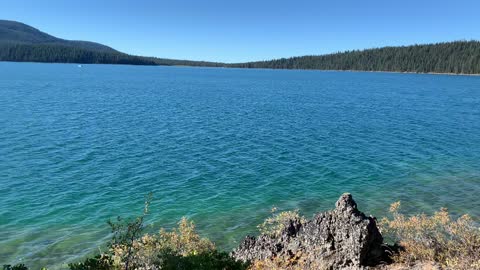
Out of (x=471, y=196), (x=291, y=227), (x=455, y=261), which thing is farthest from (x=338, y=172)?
(x=455, y=261)

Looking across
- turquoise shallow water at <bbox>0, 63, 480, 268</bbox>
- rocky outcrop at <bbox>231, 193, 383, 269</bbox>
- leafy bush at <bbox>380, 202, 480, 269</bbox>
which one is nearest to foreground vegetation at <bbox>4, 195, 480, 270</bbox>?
leafy bush at <bbox>380, 202, 480, 269</bbox>

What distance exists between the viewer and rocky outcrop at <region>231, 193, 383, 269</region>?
1510 centimetres

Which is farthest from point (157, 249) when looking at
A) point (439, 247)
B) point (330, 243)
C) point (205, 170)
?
point (205, 170)

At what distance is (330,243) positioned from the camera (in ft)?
52.4

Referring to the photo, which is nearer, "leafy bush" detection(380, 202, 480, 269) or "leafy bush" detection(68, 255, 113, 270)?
"leafy bush" detection(68, 255, 113, 270)

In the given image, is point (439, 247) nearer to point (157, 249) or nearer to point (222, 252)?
point (222, 252)

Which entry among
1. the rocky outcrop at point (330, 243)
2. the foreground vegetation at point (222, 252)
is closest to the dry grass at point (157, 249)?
the foreground vegetation at point (222, 252)

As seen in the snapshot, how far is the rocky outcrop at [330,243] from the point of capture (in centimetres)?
1510

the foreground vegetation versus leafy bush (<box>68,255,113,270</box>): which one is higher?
leafy bush (<box>68,255,113,270</box>)

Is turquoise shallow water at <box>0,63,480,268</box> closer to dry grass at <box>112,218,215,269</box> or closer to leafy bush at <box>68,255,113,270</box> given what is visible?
dry grass at <box>112,218,215,269</box>

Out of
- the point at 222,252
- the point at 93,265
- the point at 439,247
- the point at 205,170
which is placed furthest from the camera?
the point at 205,170

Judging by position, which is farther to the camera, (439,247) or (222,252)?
(439,247)

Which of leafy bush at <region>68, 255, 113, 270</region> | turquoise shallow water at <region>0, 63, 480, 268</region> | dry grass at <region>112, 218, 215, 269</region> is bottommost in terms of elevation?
turquoise shallow water at <region>0, 63, 480, 268</region>

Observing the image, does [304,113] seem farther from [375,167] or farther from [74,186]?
[74,186]
